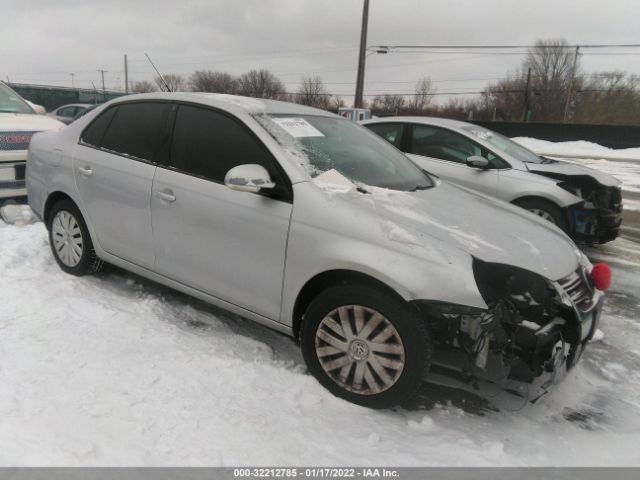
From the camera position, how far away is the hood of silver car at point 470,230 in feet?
8.00

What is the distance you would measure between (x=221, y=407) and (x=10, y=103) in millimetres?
6696

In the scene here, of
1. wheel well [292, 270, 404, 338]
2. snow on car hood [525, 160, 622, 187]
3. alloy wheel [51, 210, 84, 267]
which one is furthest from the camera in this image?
snow on car hood [525, 160, 622, 187]

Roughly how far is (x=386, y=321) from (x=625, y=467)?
1.37m

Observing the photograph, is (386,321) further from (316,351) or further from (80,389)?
(80,389)

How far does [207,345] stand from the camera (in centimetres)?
312

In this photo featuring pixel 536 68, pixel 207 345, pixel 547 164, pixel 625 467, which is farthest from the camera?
pixel 536 68

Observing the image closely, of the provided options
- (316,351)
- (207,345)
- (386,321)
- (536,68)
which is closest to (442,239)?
(386,321)

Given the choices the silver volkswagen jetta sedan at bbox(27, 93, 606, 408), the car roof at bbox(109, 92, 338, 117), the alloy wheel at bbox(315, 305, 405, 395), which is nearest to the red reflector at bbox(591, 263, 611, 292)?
the silver volkswagen jetta sedan at bbox(27, 93, 606, 408)

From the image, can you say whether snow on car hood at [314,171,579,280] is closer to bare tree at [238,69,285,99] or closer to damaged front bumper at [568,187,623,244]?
damaged front bumper at [568,187,623,244]

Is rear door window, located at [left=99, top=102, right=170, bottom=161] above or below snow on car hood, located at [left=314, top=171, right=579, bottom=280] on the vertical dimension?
above

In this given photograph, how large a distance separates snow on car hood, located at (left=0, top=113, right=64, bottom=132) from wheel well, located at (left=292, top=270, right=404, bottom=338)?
16.4 feet

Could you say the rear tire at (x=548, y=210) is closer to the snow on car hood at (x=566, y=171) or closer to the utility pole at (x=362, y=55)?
the snow on car hood at (x=566, y=171)

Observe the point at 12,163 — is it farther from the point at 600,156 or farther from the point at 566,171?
the point at 600,156

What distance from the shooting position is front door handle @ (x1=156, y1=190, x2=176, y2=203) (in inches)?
126
